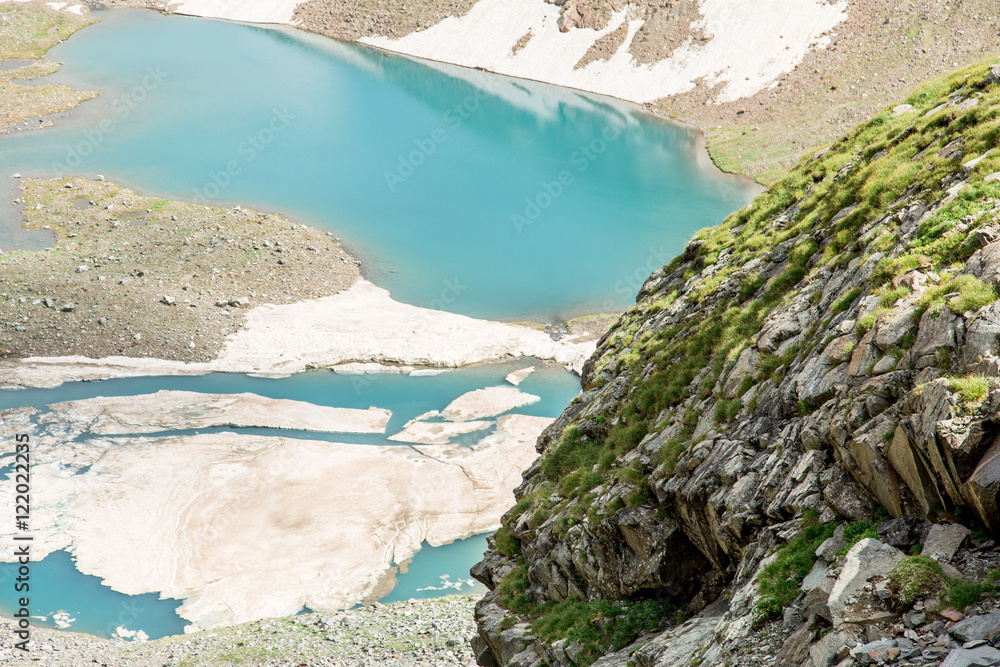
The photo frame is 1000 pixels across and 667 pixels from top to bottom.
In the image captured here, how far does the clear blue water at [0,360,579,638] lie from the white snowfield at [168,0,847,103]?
75033 millimetres

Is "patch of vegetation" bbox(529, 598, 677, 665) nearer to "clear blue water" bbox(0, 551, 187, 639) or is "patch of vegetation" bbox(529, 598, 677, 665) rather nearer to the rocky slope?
the rocky slope

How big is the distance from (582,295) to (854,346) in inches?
2040

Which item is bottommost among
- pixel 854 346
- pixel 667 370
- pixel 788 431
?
pixel 667 370

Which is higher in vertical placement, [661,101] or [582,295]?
[661,101]

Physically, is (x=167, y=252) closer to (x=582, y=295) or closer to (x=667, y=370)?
(x=582, y=295)

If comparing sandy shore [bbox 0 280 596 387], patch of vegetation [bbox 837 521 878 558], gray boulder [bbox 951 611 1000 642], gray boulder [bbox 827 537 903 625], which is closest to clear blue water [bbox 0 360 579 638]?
sandy shore [bbox 0 280 596 387]

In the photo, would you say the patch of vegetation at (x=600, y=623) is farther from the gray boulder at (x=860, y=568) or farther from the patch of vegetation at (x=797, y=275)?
the gray boulder at (x=860, y=568)

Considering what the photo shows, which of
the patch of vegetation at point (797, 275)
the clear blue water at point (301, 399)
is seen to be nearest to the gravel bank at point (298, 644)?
the clear blue water at point (301, 399)

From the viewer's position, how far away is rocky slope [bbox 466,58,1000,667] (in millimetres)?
9992

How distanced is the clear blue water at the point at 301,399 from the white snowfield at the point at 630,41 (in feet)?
246

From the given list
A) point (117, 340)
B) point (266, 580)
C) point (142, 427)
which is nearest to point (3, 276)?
point (117, 340)

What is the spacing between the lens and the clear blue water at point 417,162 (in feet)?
228

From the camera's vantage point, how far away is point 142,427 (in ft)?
151

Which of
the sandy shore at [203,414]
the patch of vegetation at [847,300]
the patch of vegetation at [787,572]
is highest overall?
the patch of vegetation at [847,300]
